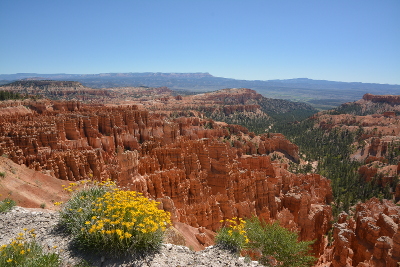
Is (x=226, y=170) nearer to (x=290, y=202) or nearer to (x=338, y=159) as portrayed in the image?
(x=290, y=202)

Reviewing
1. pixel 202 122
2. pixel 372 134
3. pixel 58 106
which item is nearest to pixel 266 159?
pixel 202 122

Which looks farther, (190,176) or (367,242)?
(190,176)

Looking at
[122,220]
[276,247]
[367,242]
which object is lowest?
[367,242]

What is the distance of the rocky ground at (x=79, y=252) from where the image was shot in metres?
6.88

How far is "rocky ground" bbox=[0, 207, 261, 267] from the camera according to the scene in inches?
271

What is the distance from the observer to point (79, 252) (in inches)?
277

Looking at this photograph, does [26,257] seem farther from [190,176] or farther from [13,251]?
[190,176]

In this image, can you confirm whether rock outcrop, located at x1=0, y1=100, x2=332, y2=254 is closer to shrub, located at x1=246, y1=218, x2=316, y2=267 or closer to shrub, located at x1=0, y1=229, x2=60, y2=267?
shrub, located at x1=246, y1=218, x2=316, y2=267

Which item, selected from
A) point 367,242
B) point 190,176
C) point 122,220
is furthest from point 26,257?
point 367,242

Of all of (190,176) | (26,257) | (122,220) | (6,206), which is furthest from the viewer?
(190,176)

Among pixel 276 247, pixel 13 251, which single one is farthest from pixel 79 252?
pixel 276 247

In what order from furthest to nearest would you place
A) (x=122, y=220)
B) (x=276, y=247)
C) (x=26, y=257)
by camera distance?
(x=276, y=247), (x=122, y=220), (x=26, y=257)

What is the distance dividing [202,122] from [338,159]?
3393 centimetres

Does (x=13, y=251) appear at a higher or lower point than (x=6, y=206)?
higher
